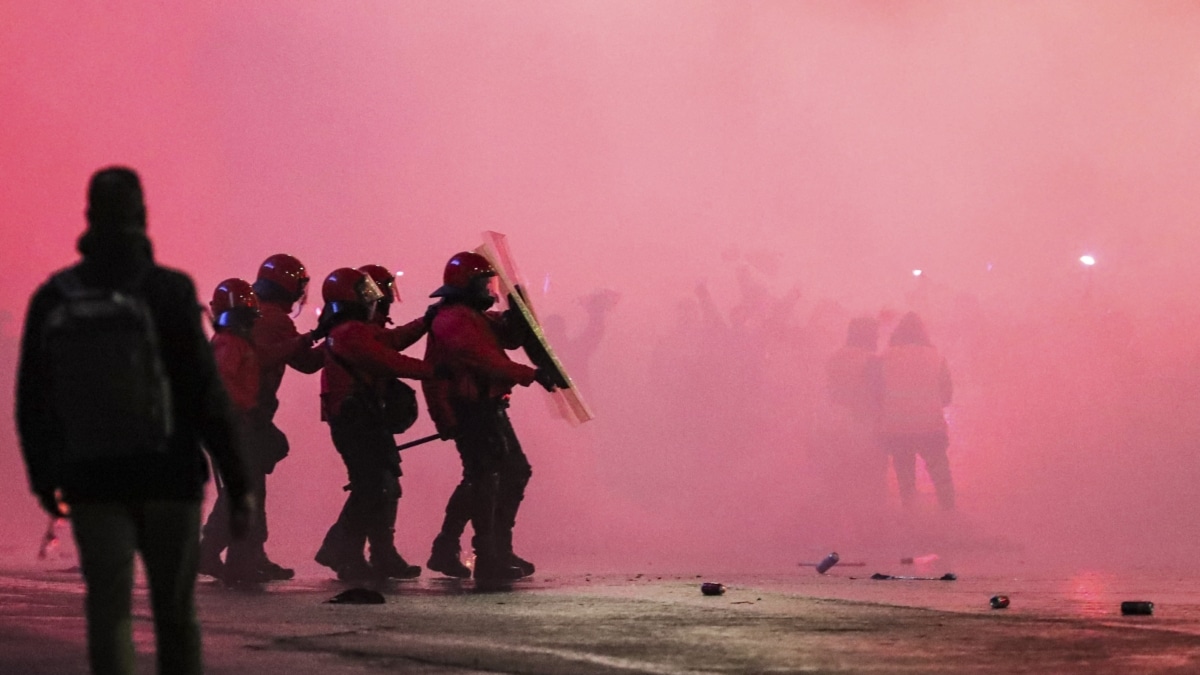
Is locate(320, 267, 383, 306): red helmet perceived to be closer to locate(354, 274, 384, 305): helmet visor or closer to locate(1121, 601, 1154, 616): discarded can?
locate(354, 274, 384, 305): helmet visor

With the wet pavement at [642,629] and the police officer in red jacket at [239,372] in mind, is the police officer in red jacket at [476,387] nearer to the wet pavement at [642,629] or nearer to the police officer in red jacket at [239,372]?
the wet pavement at [642,629]

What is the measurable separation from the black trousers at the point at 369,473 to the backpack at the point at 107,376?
18.6 ft

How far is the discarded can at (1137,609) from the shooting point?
6.75m

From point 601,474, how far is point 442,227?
4099mm

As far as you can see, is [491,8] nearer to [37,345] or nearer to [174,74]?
[174,74]

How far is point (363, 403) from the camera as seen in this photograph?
900cm

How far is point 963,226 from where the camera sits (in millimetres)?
26547

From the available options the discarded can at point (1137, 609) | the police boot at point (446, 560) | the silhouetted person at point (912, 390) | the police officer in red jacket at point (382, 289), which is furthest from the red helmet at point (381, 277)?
the silhouetted person at point (912, 390)

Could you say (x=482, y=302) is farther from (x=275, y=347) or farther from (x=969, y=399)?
(x=969, y=399)

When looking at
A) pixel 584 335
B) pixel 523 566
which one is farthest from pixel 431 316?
pixel 584 335

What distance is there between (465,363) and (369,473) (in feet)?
2.55

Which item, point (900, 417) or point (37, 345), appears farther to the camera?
point (900, 417)

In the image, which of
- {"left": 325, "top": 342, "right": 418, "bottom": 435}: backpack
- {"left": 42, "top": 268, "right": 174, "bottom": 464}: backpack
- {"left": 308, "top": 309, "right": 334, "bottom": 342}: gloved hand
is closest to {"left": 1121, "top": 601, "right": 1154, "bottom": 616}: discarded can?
{"left": 325, "top": 342, "right": 418, "bottom": 435}: backpack

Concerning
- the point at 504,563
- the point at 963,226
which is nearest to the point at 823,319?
the point at 963,226
